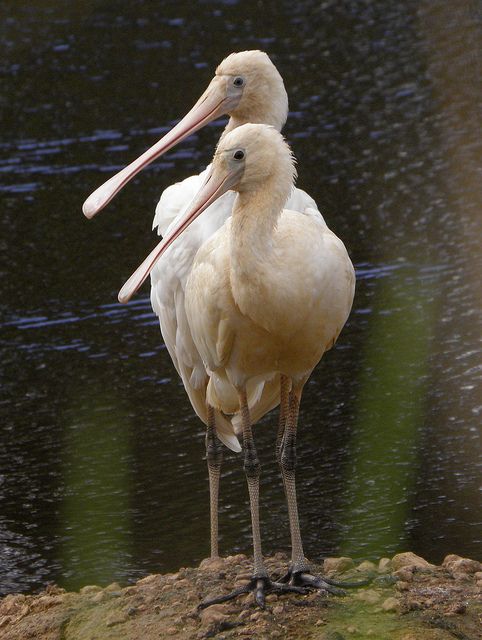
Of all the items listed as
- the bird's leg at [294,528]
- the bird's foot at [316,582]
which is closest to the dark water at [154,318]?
the bird's leg at [294,528]

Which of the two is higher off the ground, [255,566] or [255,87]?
[255,87]

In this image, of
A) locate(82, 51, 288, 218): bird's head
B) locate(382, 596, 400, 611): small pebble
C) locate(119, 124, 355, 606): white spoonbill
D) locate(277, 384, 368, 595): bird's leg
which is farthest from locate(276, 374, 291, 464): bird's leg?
locate(82, 51, 288, 218): bird's head

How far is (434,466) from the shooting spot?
8.92m

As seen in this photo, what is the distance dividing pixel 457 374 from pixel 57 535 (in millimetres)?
3005

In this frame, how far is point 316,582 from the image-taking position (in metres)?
6.54

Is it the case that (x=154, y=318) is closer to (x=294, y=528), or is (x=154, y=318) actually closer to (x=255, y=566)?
(x=294, y=528)

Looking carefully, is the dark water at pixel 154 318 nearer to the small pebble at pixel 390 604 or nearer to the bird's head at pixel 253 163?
the small pebble at pixel 390 604

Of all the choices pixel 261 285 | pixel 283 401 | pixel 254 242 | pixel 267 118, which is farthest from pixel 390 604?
pixel 267 118

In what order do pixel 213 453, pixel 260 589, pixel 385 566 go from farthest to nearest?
pixel 213 453 → pixel 385 566 → pixel 260 589

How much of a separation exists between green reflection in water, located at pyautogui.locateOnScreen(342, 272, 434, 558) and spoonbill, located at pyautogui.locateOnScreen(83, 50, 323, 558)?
1.01 meters

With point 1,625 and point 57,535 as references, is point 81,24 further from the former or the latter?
point 1,625

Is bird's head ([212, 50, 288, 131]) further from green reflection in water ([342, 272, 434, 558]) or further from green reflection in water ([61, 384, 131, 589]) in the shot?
green reflection in water ([61, 384, 131, 589])

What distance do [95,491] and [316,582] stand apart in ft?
9.63

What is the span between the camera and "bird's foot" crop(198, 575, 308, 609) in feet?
21.1
